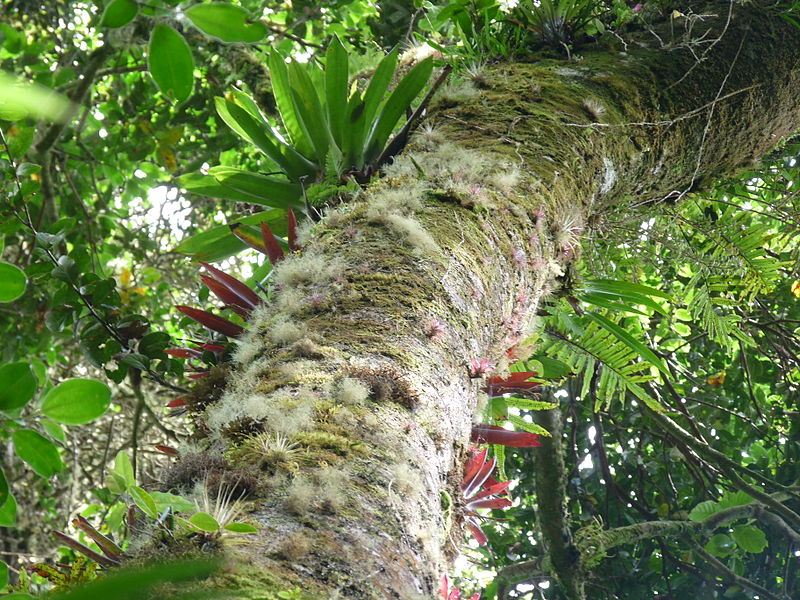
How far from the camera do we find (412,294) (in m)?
1.17

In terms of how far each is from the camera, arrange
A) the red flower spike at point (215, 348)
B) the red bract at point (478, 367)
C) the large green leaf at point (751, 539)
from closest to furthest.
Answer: the red bract at point (478, 367) → the red flower spike at point (215, 348) → the large green leaf at point (751, 539)

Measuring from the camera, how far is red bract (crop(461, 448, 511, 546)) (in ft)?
5.46

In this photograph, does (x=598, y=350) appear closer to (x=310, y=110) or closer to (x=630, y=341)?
(x=630, y=341)

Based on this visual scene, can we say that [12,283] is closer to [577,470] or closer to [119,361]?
[119,361]

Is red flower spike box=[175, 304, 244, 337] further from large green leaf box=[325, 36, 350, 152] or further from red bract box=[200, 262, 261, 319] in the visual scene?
large green leaf box=[325, 36, 350, 152]

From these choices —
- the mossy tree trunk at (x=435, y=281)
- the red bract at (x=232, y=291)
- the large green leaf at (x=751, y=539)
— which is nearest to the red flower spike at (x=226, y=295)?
the red bract at (x=232, y=291)

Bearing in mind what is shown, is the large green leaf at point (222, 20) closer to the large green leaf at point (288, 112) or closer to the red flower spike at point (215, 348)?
the red flower spike at point (215, 348)

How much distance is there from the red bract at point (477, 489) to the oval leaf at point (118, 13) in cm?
113

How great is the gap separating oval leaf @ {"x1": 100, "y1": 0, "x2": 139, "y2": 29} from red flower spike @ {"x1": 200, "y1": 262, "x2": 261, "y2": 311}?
0.91 m

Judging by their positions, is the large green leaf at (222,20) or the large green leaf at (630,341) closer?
the large green leaf at (222,20)

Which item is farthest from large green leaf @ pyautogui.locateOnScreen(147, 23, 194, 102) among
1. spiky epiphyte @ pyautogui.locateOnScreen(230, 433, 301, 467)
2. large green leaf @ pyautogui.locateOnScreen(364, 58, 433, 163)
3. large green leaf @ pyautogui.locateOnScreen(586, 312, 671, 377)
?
large green leaf @ pyautogui.locateOnScreen(586, 312, 671, 377)

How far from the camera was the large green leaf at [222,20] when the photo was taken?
788 millimetres

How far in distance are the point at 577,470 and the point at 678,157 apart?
2.13m

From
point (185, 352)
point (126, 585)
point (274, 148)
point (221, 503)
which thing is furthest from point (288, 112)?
point (126, 585)
